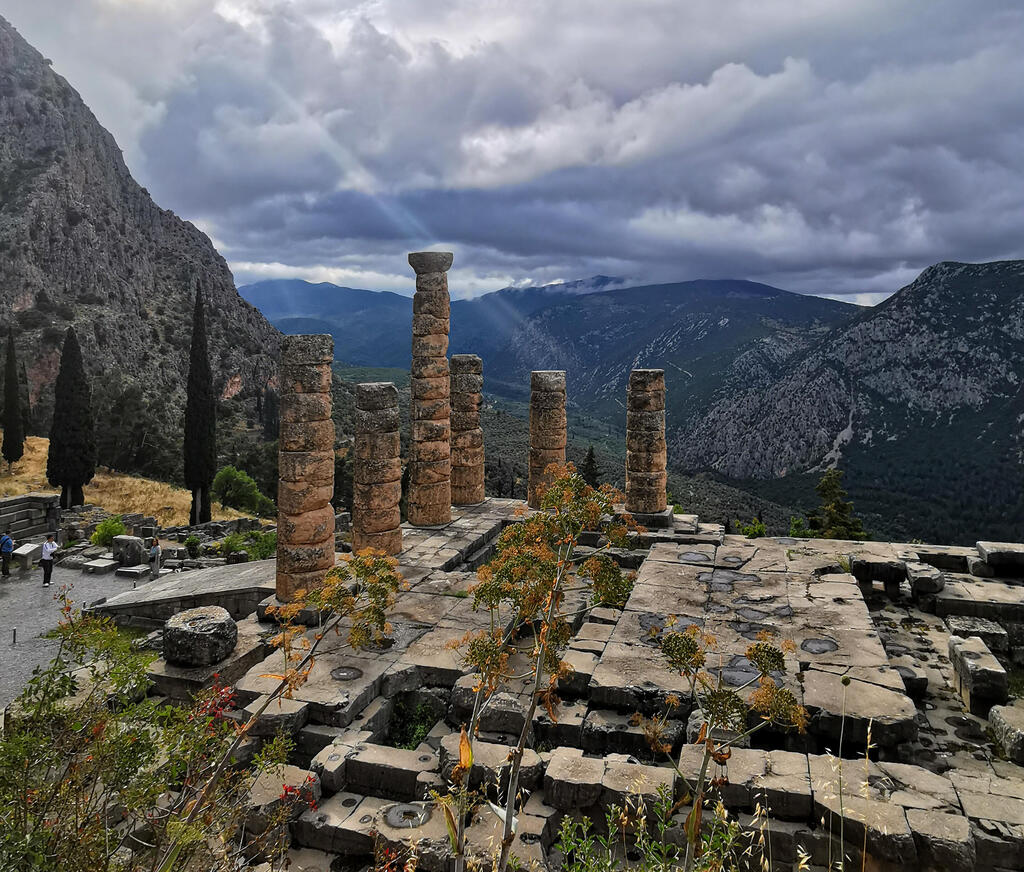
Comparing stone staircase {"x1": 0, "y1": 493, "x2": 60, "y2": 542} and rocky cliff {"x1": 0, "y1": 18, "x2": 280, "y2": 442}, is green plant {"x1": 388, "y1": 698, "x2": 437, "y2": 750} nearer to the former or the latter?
stone staircase {"x1": 0, "y1": 493, "x2": 60, "y2": 542}

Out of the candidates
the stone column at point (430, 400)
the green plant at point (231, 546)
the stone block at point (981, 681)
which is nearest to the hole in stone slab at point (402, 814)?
the stone block at point (981, 681)

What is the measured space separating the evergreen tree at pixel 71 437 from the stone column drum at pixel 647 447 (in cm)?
2874

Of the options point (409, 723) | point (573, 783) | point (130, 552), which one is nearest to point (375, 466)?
point (409, 723)

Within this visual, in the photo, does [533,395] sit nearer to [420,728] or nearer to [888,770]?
[420,728]

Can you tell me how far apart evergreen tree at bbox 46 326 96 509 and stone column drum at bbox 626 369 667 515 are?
28737mm

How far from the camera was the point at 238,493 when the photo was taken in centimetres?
3822

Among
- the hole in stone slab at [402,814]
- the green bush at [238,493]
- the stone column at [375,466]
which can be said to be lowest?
the green bush at [238,493]

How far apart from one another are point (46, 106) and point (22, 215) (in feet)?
69.6

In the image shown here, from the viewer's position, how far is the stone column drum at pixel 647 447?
15.9 m

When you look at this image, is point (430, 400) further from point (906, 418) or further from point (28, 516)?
point (906, 418)

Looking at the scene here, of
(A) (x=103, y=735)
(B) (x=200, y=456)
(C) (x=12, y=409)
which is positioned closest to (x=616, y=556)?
(A) (x=103, y=735)

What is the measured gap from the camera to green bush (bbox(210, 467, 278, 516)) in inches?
1502

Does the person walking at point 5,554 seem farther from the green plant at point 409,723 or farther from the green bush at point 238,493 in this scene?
the green plant at point 409,723

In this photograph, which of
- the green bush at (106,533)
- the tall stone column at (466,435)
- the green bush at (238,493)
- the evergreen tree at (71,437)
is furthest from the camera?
the green bush at (238,493)
